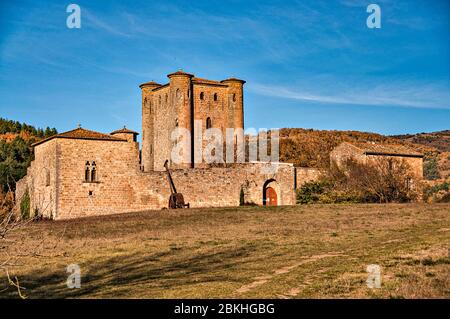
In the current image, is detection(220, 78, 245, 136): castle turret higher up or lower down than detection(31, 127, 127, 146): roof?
higher up

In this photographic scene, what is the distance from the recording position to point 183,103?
148 ft

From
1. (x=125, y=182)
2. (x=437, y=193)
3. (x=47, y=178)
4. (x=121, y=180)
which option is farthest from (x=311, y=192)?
(x=437, y=193)

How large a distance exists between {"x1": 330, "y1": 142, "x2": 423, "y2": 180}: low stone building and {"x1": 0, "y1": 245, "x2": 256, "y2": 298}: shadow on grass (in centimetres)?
2356

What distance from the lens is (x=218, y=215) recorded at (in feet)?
102

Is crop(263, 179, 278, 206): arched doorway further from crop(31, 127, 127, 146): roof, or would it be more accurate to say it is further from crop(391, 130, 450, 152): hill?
crop(391, 130, 450, 152): hill

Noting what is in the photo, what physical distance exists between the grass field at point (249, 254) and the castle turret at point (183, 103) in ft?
43.1

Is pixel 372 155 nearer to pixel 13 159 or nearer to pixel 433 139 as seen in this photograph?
pixel 13 159

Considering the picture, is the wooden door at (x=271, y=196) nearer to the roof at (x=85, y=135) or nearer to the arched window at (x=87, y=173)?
the roof at (x=85, y=135)

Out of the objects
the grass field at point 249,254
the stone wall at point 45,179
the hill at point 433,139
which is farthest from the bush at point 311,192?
the hill at point 433,139

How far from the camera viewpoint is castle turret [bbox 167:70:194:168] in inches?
1772

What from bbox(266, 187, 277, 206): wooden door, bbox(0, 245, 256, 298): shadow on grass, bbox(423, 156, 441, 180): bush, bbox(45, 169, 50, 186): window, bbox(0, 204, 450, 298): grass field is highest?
bbox(423, 156, 441, 180): bush

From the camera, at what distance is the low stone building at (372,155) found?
4219 cm

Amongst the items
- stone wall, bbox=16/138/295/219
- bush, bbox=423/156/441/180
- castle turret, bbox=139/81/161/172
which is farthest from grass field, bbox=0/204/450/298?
bush, bbox=423/156/441/180
